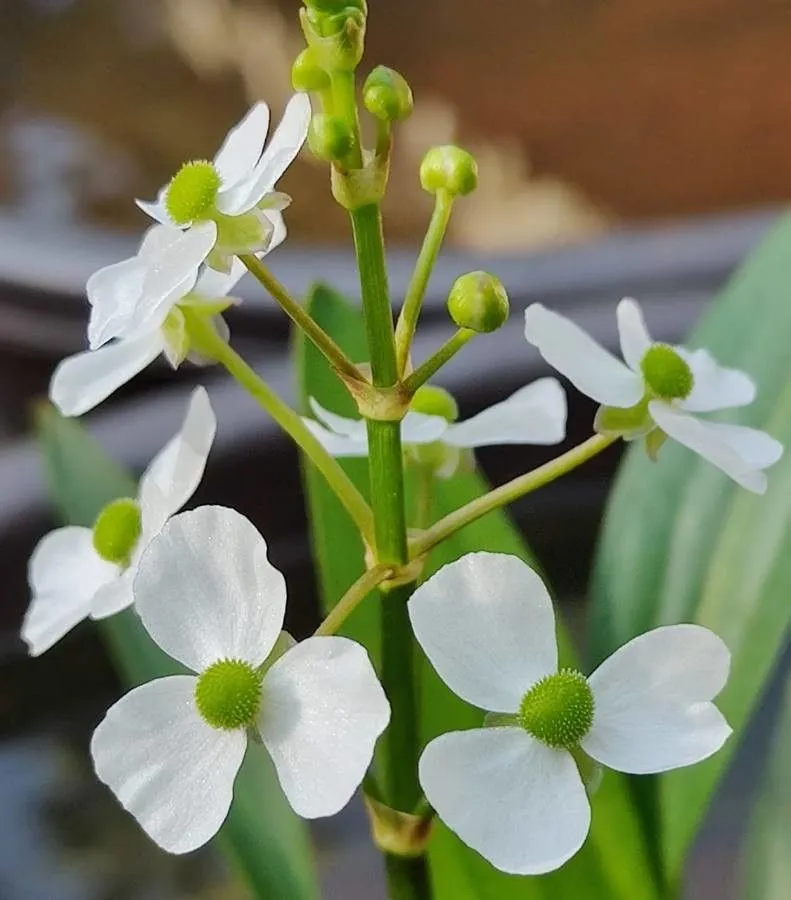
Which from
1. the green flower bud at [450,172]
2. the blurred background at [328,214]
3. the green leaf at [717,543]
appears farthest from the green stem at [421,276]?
the blurred background at [328,214]

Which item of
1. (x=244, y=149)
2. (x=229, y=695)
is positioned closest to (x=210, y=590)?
(x=229, y=695)

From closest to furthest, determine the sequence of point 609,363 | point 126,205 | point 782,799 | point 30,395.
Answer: point 609,363, point 782,799, point 30,395, point 126,205

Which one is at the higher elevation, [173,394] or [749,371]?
[749,371]

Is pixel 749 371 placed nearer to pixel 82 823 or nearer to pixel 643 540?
pixel 643 540

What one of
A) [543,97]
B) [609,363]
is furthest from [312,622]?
[543,97]

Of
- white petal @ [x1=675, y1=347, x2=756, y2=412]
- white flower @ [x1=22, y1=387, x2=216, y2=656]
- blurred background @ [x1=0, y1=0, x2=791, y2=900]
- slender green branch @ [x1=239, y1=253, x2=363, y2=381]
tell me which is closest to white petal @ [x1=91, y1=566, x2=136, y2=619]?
white flower @ [x1=22, y1=387, x2=216, y2=656]

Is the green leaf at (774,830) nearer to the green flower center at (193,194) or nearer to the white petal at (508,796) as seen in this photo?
the white petal at (508,796)
